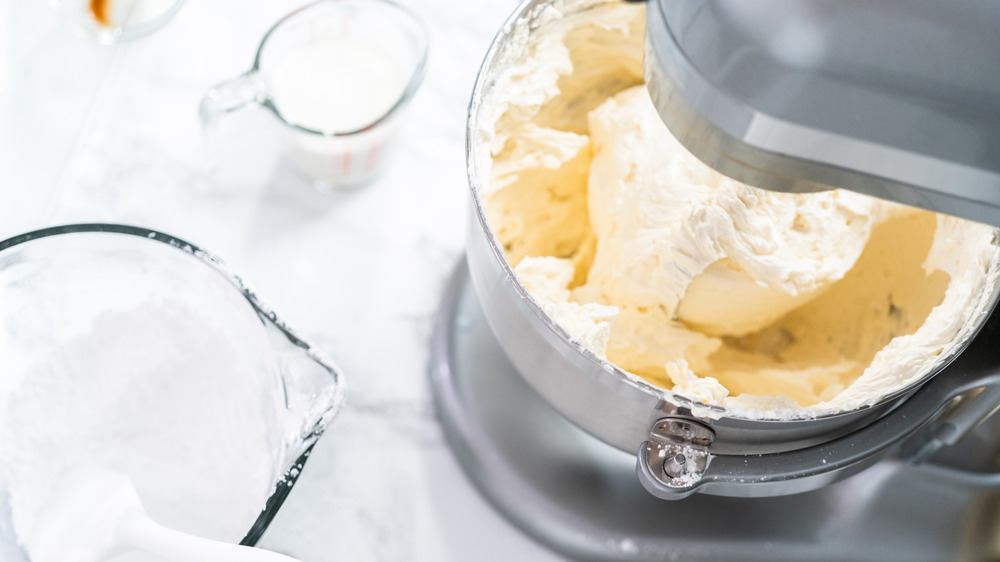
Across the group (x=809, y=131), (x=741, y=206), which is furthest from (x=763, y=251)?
(x=809, y=131)

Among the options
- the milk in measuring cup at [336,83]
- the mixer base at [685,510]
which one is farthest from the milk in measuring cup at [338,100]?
the mixer base at [685,510]

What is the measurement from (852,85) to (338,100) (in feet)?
1.63

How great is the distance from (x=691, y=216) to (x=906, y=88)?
0.62 feet

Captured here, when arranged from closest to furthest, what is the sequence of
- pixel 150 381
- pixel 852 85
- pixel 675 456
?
pixel 852 85
pixel 675 456
pixel 150 381

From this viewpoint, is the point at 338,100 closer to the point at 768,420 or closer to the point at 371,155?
the point at 371,155

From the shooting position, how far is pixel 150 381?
55 centimetres

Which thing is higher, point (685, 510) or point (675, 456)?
point (675, 456)

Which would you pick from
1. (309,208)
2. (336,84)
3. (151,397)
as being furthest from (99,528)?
(336,84)

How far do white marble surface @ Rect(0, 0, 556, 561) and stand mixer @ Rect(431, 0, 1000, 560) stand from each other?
4 centimetres

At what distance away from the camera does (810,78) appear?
29 centimetres

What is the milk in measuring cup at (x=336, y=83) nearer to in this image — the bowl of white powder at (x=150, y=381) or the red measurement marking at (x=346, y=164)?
the red measurement marking at (x=346, y=164)

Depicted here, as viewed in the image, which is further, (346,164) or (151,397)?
(346,164)

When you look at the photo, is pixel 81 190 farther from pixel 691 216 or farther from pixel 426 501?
pixel 691 216

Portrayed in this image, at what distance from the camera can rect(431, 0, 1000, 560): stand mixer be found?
29 centimetres
